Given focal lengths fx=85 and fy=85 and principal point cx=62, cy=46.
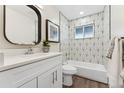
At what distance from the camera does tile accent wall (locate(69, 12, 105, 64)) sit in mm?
2975

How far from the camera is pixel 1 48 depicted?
1102mm

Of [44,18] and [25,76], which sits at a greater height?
[44,18]

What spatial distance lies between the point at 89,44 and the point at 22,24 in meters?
2.46

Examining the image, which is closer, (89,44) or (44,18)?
(44,18)

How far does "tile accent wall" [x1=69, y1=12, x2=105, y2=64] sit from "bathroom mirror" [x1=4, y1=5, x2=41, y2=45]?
1991mm

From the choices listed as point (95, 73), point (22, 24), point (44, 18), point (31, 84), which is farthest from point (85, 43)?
point (31, 84)

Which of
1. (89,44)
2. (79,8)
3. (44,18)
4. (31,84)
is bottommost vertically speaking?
(31,84)

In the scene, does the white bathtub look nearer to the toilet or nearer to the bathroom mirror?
the toilet

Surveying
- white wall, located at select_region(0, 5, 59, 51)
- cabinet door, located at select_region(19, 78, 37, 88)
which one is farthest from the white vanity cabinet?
white wall, located at select_region(0, 5, 59, 51)

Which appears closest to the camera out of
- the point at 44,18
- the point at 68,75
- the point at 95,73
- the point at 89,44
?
the point at 44,18

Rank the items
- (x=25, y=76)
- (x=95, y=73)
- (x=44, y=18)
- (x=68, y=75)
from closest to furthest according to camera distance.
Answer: (x=25, y=76) → (x=44, y=18) → (x=68, y=75) → (x=95, y=73)

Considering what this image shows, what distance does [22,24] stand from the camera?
1.46 metres

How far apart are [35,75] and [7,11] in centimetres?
97

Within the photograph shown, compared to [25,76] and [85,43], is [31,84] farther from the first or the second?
[85,43]
